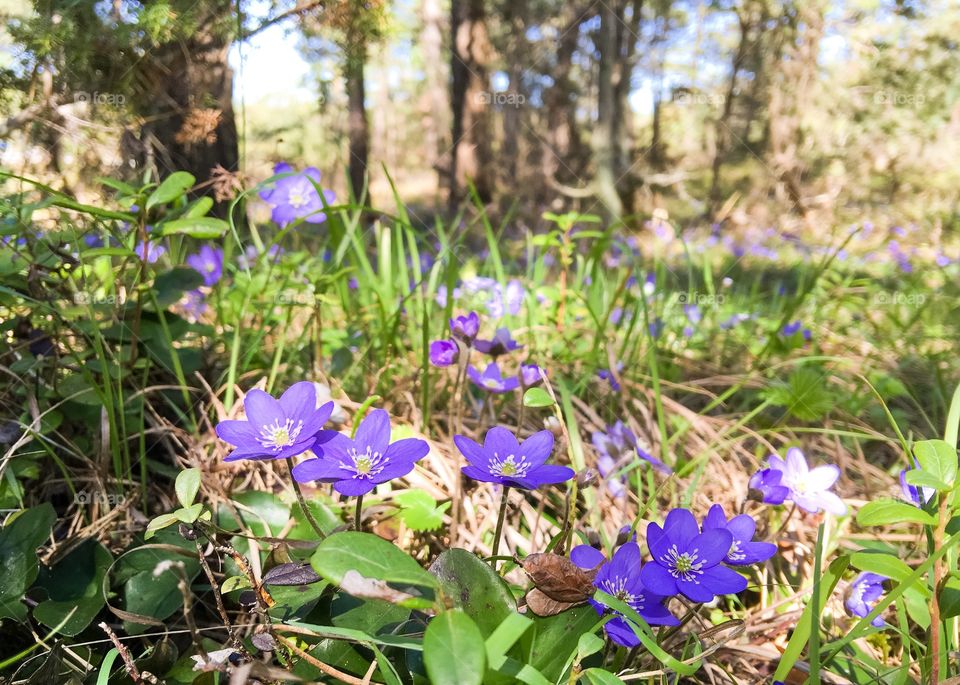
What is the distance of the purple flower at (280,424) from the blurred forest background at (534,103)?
29.0 inches

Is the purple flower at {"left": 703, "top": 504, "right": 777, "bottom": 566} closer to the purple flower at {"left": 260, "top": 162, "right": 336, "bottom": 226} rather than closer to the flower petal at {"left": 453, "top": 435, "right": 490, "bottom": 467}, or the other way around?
the flower petal at {"left": 453, "top": 435, "right": 490, "bottom": 467}

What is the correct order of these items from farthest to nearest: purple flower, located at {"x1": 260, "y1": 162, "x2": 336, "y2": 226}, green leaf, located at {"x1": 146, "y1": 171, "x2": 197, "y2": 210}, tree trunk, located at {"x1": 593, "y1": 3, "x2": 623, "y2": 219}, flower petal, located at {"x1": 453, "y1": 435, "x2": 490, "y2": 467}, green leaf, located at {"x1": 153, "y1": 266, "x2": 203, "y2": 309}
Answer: tree trunk, located at {"x1": 593, "y1": 3, "x2": 623, "y2": 219}, purple flower, located at {"x1": 260, "y1": 162, "x2": 336, "y2": 226}, green leaf, located at {"x1": 153, "y1": 266, "x2": 203, "y2": 309}, green leaf, located at {"x1": 146, "y1": 171, "x2": 197, "y2": 210}, flower petal, located at {"x1": 453, "y1": 435, "x2": 490, "y2": 467}

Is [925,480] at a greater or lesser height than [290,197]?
lesser

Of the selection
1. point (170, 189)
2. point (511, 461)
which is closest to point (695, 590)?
point (511, 461)

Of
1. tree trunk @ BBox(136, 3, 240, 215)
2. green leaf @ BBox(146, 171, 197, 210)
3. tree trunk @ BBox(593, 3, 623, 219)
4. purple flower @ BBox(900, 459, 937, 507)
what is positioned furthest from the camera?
tree trunk @ BBox(593, 3, 623, 219)

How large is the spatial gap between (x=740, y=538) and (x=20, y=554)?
0.96m

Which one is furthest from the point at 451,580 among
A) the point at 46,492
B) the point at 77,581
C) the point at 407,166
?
the point at 407,166

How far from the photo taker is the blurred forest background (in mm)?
1600

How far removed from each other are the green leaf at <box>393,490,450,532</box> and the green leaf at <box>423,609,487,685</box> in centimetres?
49

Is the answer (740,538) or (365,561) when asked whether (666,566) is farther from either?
(365,561)

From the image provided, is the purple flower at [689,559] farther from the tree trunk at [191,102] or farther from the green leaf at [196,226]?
the tree trunk at [191,102]

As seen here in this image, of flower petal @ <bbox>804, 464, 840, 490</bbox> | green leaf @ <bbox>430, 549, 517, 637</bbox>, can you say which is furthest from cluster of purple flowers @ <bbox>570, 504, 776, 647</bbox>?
flower petal @ <bbox>804, 464, 840, 490</bbox>

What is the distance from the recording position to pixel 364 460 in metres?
0.75

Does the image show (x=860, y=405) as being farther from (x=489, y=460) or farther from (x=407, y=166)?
(x=407, y=166)
